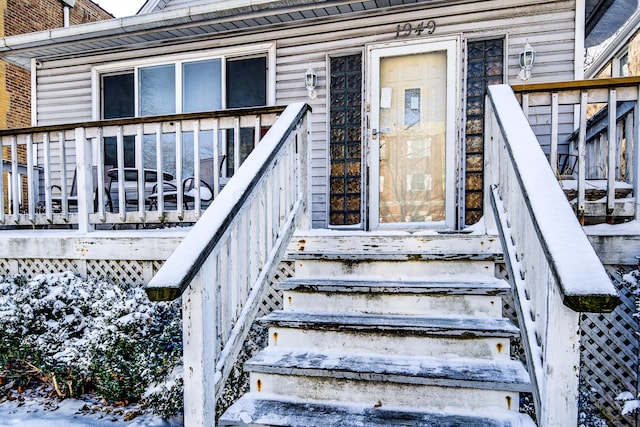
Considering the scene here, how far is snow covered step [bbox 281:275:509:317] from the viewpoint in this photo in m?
2.27

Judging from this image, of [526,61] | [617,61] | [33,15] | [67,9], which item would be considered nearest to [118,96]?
[526,61]

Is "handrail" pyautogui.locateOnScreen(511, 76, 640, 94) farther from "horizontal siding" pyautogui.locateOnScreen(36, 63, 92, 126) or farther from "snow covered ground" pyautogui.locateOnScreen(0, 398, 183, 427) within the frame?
"horizontal siding" pyautogui.locateOnScreen(36, 63, 92, 126)

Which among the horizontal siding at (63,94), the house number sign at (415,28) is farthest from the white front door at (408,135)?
the horizontal siding at (63,94)

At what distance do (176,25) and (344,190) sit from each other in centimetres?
277

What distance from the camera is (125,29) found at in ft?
16.6

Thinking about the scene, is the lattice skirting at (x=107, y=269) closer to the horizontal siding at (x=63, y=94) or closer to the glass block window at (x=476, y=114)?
the glass block window at (x=476, y=114)

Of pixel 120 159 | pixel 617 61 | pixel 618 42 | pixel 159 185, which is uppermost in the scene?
pixel 618 42

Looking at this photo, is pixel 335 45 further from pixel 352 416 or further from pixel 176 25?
pixel 352 416

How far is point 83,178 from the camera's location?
335 centimetres

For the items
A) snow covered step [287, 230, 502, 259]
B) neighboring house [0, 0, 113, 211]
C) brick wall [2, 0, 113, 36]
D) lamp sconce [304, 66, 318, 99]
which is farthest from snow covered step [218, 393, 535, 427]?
brick wall [2, 0, 113, 36]

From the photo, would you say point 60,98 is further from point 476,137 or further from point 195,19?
point 476,137

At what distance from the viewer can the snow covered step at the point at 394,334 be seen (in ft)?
6.69

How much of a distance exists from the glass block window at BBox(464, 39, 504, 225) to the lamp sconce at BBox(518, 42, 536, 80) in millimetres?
250

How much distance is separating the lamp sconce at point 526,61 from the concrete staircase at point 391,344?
2.56 metres
